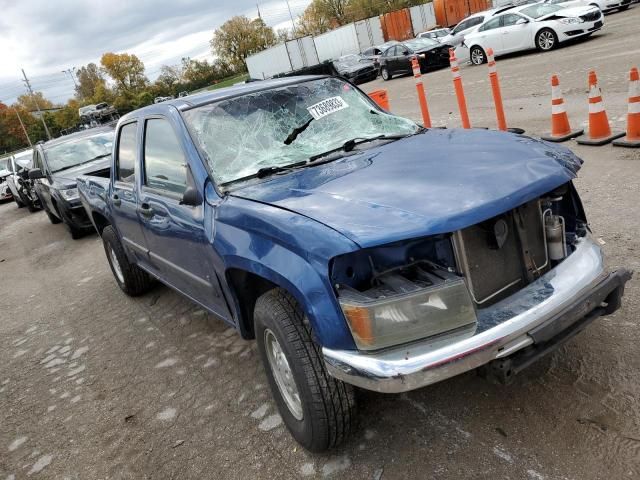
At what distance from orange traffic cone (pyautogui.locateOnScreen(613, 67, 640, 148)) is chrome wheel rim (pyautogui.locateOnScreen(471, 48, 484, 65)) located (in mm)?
13801

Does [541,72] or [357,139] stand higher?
[357,139]

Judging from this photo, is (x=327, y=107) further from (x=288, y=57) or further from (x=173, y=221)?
(x=288, y=57)

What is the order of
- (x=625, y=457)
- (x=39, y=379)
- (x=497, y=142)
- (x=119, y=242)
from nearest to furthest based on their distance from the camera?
1. (x=625, y=457)
2. (x=497, y=142)
3. (x=39, y=379)
4. (x=119, y=242)

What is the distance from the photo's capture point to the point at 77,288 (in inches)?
269

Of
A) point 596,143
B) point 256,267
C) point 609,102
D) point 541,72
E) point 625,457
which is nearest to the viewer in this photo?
point 625,457

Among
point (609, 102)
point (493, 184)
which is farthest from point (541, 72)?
point (493, 184)

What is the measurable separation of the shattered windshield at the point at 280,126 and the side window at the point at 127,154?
39.8 inches

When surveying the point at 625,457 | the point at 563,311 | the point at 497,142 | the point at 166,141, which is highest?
the point at 166,141

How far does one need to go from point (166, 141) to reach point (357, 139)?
4.16 feet

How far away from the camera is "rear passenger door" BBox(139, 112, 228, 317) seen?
10.7ft

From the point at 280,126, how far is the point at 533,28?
16.3 metres

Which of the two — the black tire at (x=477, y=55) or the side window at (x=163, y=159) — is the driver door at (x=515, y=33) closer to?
the black tire at (x=477, y=55)

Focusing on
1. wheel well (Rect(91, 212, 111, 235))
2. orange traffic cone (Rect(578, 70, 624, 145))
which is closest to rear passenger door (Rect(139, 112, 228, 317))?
wheel well (Rect(91, 212, 111, 235))

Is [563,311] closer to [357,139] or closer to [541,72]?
[357,139]
